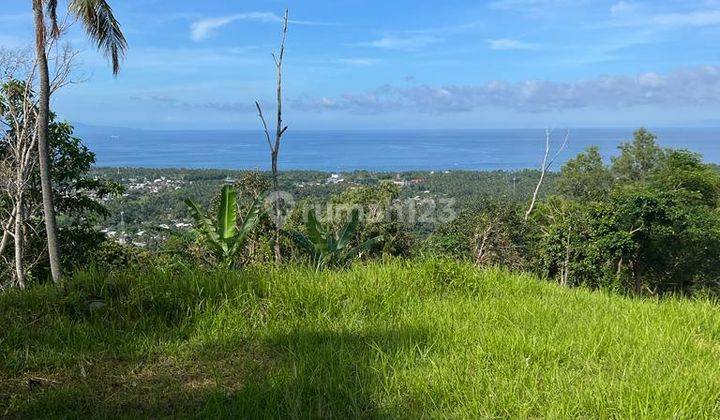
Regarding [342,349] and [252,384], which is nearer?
[252,384]

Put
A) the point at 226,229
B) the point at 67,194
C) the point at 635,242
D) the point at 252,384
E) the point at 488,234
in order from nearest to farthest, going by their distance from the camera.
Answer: the point at 252,384 → the point at 226,229 → the point at 67,194 → the point at 488,234 → the point at 635,242

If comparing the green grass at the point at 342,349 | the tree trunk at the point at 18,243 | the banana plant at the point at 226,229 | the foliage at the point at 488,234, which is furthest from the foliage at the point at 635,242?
the tree trunk at the point at 18,243

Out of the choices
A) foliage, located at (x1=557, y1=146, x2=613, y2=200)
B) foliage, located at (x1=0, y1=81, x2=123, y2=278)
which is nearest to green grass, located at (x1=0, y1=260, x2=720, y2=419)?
foliage, located at (x1=0, y1=81, x2=123, y2=278)

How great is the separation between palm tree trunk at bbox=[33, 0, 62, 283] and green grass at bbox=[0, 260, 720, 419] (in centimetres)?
791

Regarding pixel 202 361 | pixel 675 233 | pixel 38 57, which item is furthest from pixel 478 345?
pixel 675 233

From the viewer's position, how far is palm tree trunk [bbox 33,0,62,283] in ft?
35.6

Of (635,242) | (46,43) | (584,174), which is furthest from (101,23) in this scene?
(584,174)

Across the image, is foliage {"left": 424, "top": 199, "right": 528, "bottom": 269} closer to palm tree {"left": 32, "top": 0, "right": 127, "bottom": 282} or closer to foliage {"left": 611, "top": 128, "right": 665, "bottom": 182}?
palm tree {"left": 32, "top": 0, "right": 127, "bottom": 282}

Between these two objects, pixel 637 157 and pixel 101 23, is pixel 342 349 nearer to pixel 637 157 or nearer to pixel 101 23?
pixel 101 23

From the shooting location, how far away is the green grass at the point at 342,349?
2537 millimetres

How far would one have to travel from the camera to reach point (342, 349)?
3.16 metres

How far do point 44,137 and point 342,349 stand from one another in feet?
33.2

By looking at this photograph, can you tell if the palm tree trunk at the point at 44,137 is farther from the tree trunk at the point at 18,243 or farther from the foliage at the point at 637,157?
the foliage at the point at 637,157

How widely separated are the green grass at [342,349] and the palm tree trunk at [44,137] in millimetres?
7908
